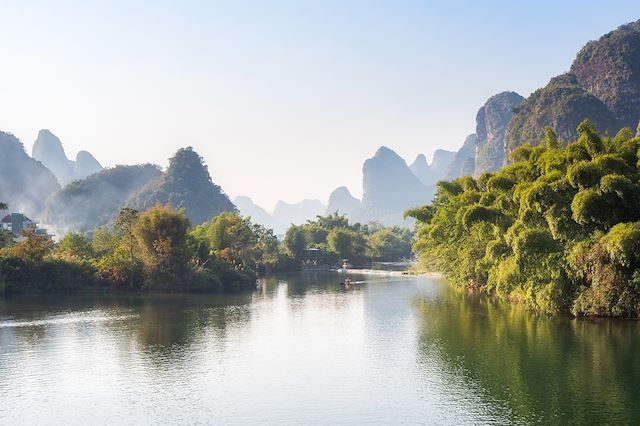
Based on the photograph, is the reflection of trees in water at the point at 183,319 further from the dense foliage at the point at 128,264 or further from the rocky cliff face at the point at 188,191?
the rocky cliff face at the point at 188,191

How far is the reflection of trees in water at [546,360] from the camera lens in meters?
17.8

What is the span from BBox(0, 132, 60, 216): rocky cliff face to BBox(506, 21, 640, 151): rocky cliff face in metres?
126

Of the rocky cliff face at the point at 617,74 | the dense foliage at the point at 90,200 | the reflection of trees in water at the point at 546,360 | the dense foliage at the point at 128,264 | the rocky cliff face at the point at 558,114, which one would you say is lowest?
the reflection of trees in water at the point at 546,360

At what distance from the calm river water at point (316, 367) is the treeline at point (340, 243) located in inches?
2340

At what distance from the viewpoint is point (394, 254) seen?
12775cm

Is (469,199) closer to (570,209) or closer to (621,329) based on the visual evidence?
(570,209)

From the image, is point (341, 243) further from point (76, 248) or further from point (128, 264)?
point (128, 264)

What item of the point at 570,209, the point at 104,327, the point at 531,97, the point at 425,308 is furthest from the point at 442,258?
the point at 531,97

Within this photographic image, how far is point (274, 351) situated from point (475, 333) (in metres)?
9.28

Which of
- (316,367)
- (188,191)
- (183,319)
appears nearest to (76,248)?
(183,319)

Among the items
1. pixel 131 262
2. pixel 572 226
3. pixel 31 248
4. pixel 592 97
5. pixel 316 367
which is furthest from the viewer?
pixel 592 97

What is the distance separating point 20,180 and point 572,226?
177 metres

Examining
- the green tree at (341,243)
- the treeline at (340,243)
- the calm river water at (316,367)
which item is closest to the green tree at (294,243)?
the treeline at (340,243)

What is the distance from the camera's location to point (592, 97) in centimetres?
12125
